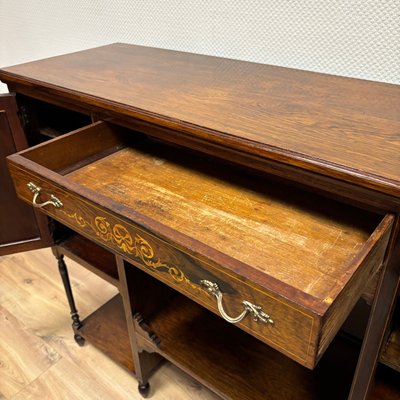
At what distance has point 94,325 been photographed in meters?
1.30

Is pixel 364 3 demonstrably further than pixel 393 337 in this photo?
Yes

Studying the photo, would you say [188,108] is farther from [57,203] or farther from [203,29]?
[203,29]

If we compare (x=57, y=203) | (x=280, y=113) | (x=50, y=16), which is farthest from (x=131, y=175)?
(x=50, y=16)

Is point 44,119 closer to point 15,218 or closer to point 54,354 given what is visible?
point 15,218

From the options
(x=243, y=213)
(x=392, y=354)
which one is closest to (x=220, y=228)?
(x=243, y=213)

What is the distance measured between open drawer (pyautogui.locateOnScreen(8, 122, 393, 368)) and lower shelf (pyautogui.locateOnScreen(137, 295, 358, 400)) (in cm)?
37

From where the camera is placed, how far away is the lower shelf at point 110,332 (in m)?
1.20

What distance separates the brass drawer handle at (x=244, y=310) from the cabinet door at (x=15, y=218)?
81cm

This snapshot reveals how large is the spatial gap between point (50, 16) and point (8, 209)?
0.75 m

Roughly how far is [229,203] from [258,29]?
19.5 inches

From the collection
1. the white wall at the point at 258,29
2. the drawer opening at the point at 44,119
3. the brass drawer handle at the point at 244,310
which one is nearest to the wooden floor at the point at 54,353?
the drawer opening at the point at 44,119

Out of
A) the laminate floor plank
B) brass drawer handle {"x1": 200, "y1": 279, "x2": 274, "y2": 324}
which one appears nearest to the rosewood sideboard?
brass drawer handle {"x1": 200, "y1": 279, "x2": 274, "y2": 324}

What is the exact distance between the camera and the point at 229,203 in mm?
785

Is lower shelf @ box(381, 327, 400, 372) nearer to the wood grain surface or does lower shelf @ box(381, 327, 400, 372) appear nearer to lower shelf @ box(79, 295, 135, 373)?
the wood grain surface
